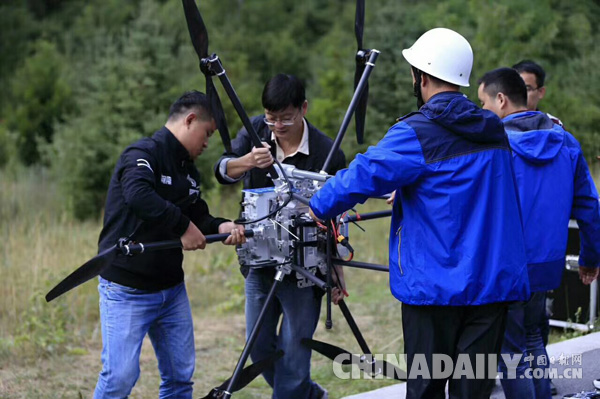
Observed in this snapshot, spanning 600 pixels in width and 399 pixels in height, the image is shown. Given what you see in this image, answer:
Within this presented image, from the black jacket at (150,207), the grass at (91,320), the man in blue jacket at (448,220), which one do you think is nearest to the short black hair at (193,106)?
the black jacket at (150,207)

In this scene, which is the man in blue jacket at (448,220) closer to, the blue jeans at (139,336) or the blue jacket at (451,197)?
the blue jacket at (451,197)

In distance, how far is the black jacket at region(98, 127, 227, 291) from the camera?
417 cm

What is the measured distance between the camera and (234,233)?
14.3 ft

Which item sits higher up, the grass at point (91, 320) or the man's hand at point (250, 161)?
the man's hand at point (250, 161)

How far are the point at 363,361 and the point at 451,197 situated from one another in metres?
1.63

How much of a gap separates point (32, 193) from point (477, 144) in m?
14.2

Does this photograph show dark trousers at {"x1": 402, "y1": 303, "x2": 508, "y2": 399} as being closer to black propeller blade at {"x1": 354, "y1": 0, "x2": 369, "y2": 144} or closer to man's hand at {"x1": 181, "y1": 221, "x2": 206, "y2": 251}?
man's hand at {"x1": 181, "y1": 221, "x2": 206, "y2": 251}

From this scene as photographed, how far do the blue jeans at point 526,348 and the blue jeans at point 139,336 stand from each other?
1.80m

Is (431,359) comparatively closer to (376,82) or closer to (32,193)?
(376,82)

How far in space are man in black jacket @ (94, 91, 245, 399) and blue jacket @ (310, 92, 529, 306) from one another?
1094 millimetres

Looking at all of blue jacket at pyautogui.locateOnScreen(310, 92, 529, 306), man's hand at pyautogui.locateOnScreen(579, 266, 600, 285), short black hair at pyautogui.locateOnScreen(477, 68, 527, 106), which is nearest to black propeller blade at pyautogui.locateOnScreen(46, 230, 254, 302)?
blue jacket at pyautogui.locateOnScreen(310, 92, 529, 306)

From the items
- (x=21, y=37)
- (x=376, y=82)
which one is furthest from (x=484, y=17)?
(x=21, y=37)

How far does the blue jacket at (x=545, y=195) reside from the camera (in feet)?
14.8
